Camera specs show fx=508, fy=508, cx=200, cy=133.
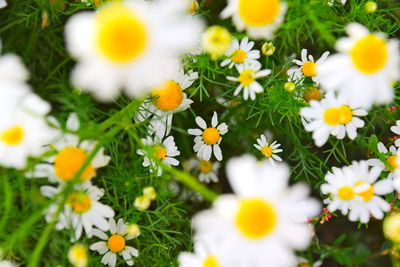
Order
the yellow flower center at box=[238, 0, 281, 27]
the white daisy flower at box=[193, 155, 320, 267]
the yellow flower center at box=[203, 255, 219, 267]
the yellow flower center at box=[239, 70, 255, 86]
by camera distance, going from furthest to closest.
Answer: the yellow flower center at box=[239, 70, 255, 86] < the yellow flower center at box=[203, 255, 219, 267] < the yellow flower center at box=[238, 0, 281, 27] < the white daisy flower at box=[193, 155, 320, 267]

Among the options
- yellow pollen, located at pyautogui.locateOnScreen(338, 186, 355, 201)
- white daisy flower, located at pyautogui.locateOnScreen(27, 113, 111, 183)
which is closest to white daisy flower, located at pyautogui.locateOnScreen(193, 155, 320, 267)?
white daisy flower, located at pyautogui.locateOnScreen(27, 113, 111, 183)

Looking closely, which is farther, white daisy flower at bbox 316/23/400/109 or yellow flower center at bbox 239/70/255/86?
yellow flower center at bbox 239/70/255/86

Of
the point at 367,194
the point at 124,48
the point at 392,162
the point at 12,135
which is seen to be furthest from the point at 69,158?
the point at 392,162

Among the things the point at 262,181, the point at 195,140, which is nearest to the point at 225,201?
the point at 262,181

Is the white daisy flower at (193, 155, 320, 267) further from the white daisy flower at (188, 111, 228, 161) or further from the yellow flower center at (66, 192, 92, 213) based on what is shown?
the white daisy flower at (188, 111, 228, 161)

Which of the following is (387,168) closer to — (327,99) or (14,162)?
(327,99)

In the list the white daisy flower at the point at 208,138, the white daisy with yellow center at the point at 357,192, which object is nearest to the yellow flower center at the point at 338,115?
the white daisy with yellow center at the point at 357,192
